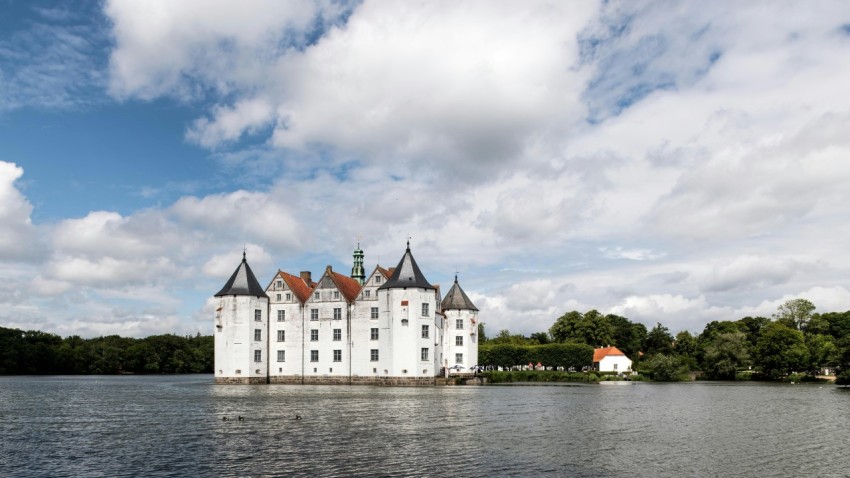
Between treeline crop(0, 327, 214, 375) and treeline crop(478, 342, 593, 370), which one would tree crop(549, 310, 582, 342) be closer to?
treeline crop(478, 342, 593, 370)

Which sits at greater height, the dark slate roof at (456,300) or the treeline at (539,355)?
the dark slate roof at (456,300)

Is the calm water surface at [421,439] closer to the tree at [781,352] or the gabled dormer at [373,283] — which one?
the gabled dormer at [373,283]

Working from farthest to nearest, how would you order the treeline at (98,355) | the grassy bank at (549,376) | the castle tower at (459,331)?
1. the treeline at (98,355)
2. the grassy bank at (549,376)
3. the castle tower at (459,331)

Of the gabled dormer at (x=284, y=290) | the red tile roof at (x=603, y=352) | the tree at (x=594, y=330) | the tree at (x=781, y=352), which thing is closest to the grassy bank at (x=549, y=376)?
the red tile roof at (x=603, y=352)

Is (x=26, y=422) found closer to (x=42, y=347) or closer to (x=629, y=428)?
(x=629, y=428)

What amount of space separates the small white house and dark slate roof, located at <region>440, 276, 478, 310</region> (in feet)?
88.9

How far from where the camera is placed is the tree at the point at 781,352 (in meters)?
81.4

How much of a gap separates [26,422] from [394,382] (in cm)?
3836

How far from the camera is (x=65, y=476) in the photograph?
60.8 feet

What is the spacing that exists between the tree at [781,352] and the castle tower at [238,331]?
58.1 metres

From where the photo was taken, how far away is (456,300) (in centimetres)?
7862

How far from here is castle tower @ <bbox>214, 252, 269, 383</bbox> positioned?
69812 mm

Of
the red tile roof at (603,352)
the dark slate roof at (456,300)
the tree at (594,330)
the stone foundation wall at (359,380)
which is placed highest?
the dark slate roof at (456,300)

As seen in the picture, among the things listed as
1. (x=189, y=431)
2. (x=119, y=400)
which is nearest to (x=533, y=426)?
(x=189, y=431)
